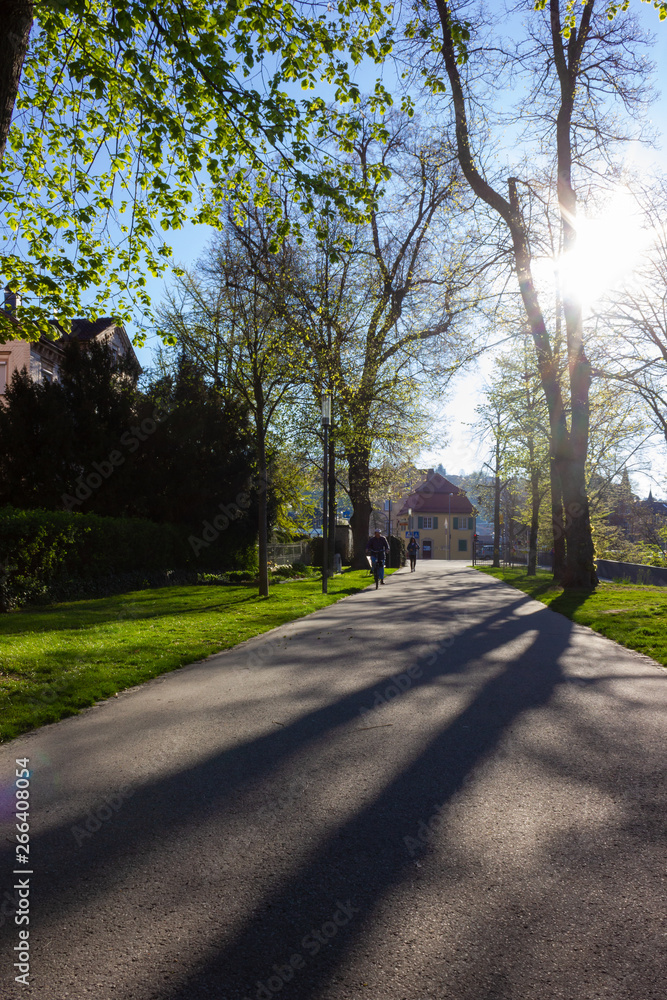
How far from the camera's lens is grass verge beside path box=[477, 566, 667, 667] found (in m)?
8.99

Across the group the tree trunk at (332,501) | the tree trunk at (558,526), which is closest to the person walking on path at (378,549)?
the tree trunk at (332,501)

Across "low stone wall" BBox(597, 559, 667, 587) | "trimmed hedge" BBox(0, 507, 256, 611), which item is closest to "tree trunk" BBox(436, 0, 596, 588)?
"low stone wall" BBox(597, 559, 667, 587)

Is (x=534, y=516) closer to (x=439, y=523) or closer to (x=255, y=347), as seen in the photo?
(x=255, y=347)

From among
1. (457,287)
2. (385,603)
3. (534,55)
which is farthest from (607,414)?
(385,603)

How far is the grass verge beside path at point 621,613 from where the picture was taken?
8.99m

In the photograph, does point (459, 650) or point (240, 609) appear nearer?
point (459, 650)

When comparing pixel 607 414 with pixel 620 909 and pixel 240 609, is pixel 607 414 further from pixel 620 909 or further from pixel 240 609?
pixel 620 909

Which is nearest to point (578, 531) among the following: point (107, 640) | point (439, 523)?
point (107, 640)

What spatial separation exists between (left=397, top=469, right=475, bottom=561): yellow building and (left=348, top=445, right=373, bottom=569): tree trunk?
53683 mm

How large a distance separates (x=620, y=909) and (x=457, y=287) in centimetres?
1900

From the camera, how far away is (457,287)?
19531 mm

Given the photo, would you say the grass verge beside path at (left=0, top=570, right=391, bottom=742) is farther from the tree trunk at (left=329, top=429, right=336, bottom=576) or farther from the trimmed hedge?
the tree trunk at (left=329, top=429, right=336, bottom=576)

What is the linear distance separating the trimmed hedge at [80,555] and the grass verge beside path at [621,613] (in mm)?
10944

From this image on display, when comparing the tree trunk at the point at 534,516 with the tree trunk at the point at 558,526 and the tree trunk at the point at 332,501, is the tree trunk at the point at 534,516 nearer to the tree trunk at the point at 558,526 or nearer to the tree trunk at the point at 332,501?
the tree trunk at the point at 558,526
